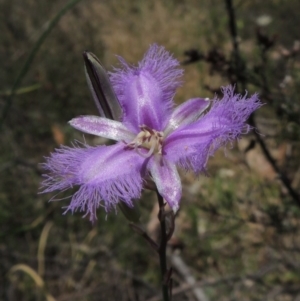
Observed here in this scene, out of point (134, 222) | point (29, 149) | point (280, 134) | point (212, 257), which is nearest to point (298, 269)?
point (212, 257)

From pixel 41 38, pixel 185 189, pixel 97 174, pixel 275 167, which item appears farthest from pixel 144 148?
pixel 185 189

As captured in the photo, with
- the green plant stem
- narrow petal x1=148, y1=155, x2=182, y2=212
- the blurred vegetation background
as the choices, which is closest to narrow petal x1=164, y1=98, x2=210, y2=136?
narrow petal x1=148, y1=155, x2=182, y2=212

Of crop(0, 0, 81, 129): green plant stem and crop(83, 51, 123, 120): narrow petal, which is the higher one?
crop(0, 0, 81, 129): green plant stem

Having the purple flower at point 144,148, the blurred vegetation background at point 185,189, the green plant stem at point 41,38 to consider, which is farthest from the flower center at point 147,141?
the blurred vegetation background at point 185,189

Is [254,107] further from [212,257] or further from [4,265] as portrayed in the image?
[4,265]

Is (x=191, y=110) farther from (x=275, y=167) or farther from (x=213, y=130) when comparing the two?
(x=275, y=167)

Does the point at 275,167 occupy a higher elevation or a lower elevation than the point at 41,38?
lower

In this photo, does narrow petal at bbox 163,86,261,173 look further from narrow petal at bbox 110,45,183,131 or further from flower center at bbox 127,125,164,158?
narrow petal at bbox 110,45,183,131
